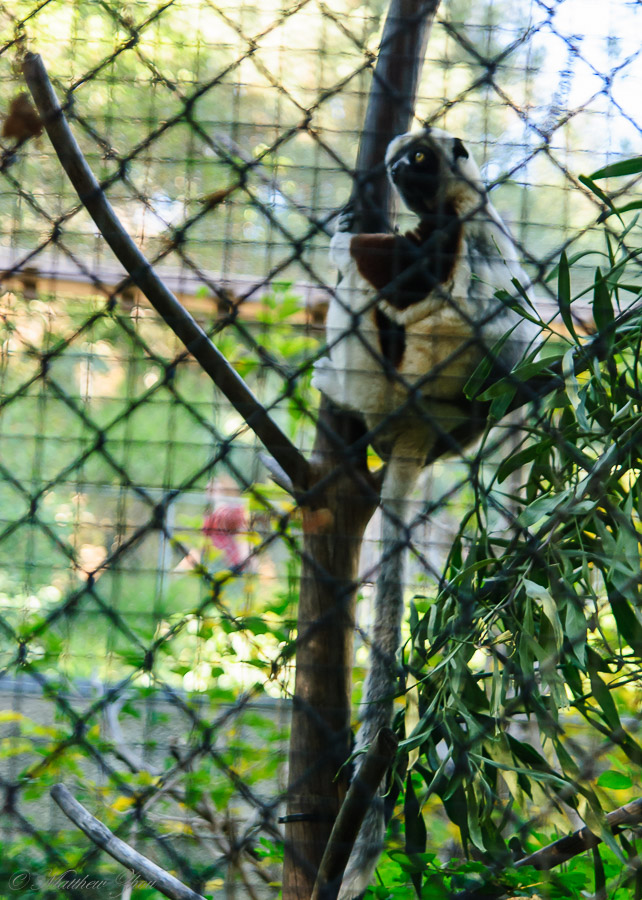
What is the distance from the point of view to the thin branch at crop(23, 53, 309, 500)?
83 centimetres

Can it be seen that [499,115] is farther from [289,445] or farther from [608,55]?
[289,445]

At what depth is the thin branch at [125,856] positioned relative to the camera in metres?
0.82

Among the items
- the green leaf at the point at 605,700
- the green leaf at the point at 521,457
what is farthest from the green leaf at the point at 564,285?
the green leaf at the point at 605,700

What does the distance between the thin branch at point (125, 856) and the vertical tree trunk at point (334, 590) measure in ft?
0.53

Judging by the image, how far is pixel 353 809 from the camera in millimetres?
756

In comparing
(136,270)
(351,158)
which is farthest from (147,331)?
(136,270)

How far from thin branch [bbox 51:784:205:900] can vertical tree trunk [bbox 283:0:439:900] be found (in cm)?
16

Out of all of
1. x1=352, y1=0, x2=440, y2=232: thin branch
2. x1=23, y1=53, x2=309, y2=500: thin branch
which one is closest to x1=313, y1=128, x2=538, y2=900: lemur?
x1=352, y1=0, x2=440, y2=232: thin branch

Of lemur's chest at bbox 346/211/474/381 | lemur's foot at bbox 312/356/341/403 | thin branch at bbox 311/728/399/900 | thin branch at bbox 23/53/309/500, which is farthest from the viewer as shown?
lemur's chest at bbox 346/211/474/381

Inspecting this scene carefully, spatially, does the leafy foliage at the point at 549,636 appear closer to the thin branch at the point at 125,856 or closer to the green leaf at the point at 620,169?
the green leaf at the point at 620,169

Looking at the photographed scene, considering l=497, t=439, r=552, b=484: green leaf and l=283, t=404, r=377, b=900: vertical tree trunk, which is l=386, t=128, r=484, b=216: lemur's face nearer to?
l=283, t=404, r=377, b=900: vertical tree trunk

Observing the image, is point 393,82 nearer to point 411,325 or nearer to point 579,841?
point 411,325

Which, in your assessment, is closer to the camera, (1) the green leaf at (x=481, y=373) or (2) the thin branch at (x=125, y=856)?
(2) the thin branch at (x=125, y=856)

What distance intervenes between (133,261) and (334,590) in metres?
0.51
